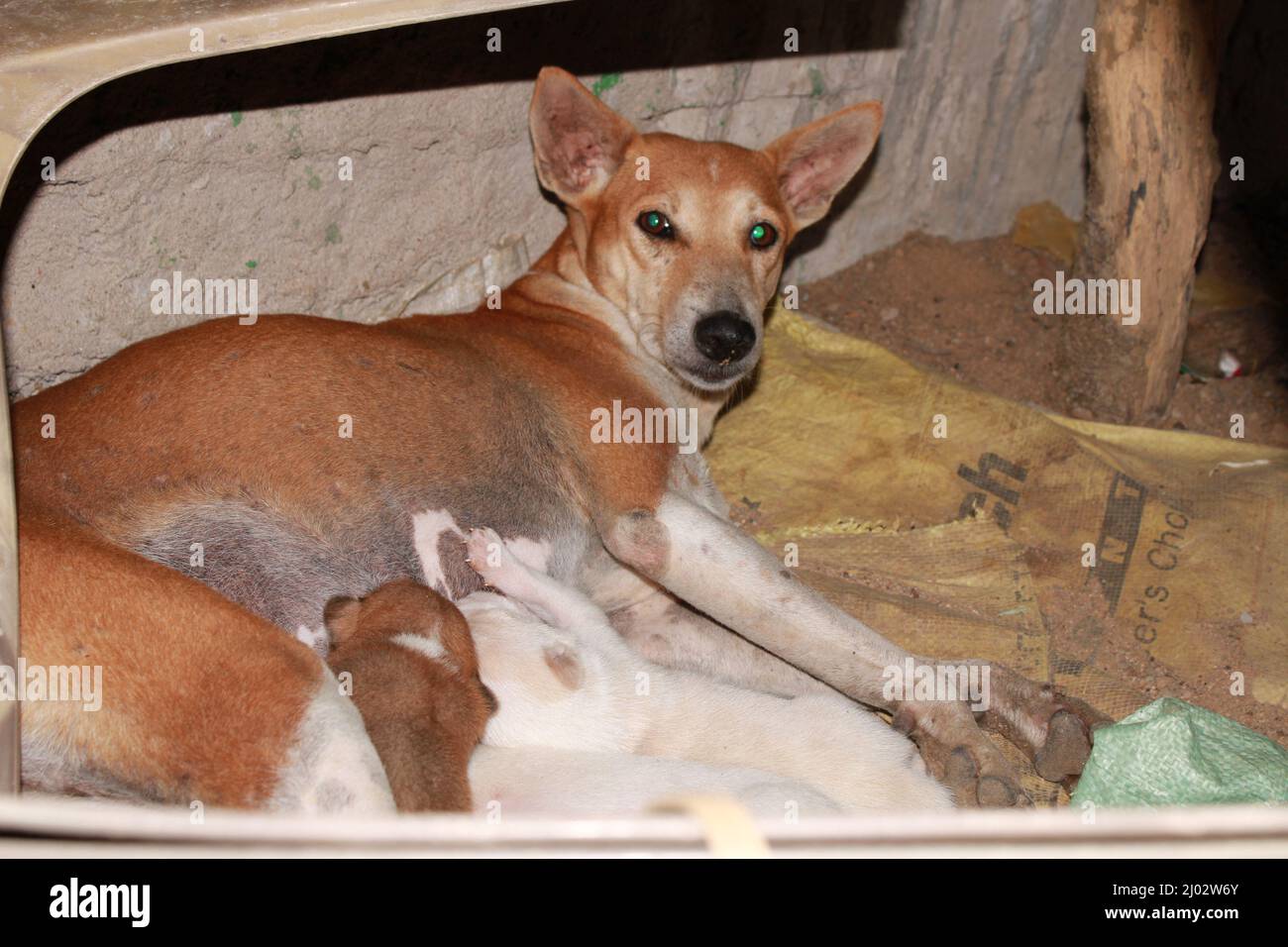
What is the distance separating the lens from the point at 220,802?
238 cm

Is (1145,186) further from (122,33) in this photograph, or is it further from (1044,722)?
(122,33)

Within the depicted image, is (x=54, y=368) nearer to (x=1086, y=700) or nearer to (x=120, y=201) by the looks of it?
(x=120, y=201)

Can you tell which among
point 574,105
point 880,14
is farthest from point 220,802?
point 880,14

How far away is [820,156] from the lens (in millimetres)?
4328

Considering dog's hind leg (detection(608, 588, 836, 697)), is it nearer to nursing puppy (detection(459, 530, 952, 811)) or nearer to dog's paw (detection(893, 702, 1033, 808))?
dog's paw (detection(893, 702, 1033, 808))

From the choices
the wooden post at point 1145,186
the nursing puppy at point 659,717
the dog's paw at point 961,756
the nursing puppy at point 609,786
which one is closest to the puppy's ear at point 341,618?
the nursing puppy at point 659,717

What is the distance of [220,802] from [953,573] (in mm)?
2635

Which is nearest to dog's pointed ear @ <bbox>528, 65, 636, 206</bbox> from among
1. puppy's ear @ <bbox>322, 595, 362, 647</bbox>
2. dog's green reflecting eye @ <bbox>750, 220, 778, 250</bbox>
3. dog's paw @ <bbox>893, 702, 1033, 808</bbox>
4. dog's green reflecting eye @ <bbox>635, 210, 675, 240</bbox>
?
dog's green reflecting eye @ <bbox>635, 210, 675, 240</bbox>

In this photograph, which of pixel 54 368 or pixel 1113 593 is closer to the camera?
pixel 54 368

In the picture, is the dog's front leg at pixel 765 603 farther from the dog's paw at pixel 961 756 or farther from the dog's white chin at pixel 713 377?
the dog's white chin at pixel 713 377

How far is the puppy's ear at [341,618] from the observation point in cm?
289

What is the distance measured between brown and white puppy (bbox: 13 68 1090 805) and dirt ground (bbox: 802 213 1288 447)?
1.14 m

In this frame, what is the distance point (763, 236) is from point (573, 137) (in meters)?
0.72

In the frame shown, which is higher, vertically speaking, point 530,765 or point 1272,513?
point 1272,513
